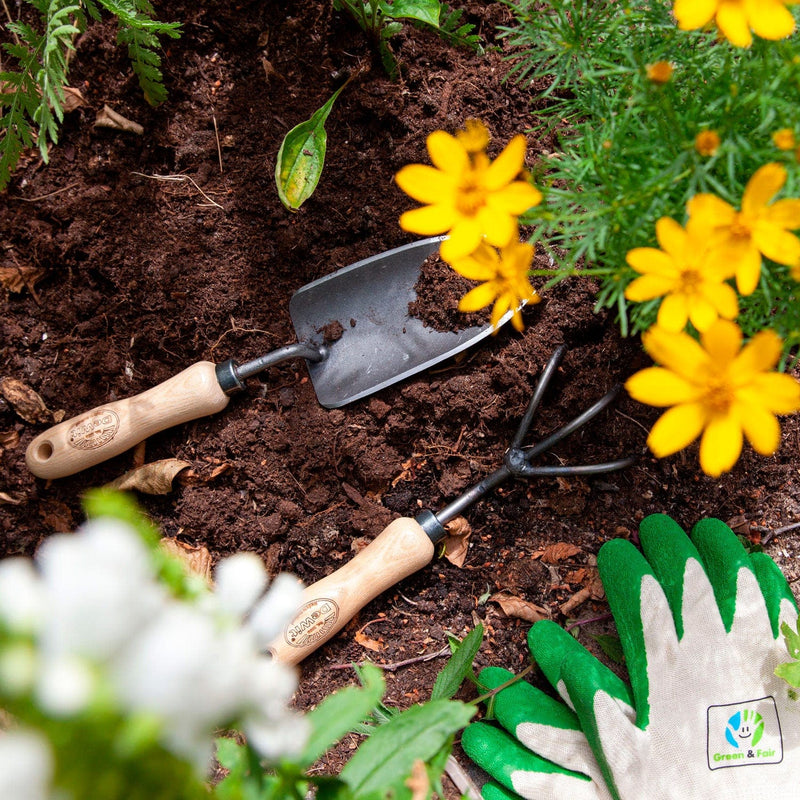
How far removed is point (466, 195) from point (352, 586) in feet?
2.49

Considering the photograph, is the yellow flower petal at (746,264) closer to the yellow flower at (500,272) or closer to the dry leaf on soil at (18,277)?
the yellow flower at (500,272)

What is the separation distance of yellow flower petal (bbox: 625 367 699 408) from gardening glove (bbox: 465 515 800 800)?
2.36 feet

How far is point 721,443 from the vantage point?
2.20 ft

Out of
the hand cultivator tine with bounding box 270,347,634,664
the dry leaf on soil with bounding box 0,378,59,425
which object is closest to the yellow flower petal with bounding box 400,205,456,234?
the hand cultivator tine with bounding box 270,347,634,664

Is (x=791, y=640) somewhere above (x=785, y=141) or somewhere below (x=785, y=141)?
below

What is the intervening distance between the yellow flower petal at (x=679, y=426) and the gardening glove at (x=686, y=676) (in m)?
0.69

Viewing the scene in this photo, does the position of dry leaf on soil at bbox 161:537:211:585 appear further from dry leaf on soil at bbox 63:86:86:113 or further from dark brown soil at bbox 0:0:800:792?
dry leaf on soil at bbox 63:86:86:113

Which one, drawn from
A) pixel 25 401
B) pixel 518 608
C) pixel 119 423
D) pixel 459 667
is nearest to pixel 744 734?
pixel 518 608

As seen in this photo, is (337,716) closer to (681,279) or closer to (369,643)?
(681,279)

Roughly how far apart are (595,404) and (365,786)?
84cm

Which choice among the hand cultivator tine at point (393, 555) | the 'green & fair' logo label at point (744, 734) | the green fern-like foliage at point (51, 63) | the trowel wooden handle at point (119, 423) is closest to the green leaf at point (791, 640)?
the 'green & fair' logo label at point (744, 734)

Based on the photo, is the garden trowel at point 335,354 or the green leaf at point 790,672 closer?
→ the green leaf at point 790,672

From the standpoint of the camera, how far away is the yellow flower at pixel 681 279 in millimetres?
663

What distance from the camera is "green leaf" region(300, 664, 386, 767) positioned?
2.06ft
